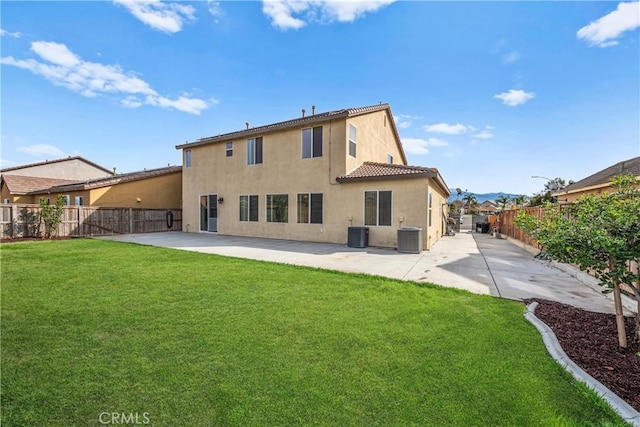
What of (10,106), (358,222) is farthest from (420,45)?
(10,106)

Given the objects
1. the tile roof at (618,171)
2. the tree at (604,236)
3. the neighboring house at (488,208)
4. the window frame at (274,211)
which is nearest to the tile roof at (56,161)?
the window frame at (274,211)

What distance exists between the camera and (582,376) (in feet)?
8.72

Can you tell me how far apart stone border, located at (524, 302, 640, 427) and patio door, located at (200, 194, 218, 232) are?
643 inches

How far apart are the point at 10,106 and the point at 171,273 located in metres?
9.50

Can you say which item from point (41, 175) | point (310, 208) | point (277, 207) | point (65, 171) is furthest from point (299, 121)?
point (41, 175)

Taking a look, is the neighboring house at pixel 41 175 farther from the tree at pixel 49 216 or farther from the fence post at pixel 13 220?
the tree at pixel 49 216

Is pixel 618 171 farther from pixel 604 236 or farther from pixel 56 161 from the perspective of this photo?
pixel 56 161

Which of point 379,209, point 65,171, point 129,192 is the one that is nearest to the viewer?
point 379,209

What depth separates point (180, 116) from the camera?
65.7 feet

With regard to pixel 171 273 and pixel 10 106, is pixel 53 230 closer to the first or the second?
pixel 10 106

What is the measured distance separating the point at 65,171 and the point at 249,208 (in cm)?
2671

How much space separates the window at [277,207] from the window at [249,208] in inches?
38.1

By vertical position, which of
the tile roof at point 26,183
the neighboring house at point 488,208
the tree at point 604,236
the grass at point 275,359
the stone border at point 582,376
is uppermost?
the tile roof at point 26,183

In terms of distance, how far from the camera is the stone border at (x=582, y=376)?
2.18 m
